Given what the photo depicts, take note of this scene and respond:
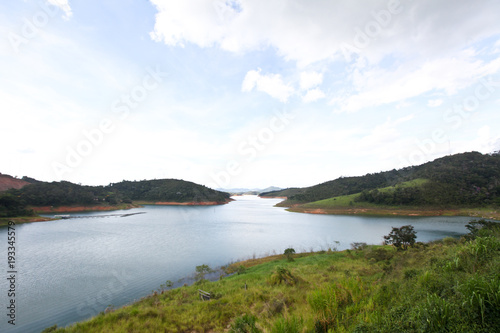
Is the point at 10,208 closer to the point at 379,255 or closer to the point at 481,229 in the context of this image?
the point at 379,255

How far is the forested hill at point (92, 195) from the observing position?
1784 inches

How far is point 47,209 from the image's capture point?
59.8 metres

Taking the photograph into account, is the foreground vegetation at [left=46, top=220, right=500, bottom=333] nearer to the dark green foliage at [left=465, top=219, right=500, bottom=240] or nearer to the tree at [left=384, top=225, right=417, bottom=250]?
the dark green foliage at [left=465, top=219, right=500, bottom=240]

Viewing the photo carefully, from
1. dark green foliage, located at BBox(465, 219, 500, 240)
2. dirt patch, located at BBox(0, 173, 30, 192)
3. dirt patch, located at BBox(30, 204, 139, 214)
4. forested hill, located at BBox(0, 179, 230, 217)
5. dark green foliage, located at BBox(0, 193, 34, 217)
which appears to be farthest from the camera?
dirt patch, located at BBox(0, 173, 30, 192)

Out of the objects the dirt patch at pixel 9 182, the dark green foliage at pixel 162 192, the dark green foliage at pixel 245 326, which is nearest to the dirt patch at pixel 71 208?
the dirt patch at pixel 9 182

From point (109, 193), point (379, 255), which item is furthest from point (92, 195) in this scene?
point (379, 255)

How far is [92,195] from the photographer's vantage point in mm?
74812

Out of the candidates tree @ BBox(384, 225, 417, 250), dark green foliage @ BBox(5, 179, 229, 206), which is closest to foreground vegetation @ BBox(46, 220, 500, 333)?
tree @ BBox(384, 225, 417, 250)

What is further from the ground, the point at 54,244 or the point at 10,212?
the point at 10,212

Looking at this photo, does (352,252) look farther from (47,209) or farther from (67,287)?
(47,209)

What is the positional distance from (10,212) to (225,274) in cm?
4975

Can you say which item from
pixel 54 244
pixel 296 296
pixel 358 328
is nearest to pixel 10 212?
pixel 54 244

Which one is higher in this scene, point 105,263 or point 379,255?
point 379,255

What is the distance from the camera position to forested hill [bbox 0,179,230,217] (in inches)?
1784
